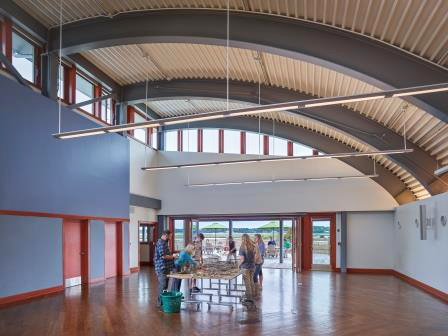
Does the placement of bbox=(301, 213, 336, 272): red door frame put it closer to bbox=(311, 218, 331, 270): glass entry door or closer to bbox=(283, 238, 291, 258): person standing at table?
bbox=(311, 218, 331, 270): glass entry door

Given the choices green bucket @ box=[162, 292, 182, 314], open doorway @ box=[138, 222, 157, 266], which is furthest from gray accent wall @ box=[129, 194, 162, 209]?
green bucket @ box=[162, 292, 182, 314]

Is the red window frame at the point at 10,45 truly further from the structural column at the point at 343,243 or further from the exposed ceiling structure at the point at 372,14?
the structural column at the point at 343,243

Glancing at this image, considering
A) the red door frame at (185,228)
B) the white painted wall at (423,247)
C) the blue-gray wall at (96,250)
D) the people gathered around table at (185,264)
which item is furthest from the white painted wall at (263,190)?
the people gathered around table at (185,264)

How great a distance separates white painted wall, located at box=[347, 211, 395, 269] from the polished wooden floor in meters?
4.34

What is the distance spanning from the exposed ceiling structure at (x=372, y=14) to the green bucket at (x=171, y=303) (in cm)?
555

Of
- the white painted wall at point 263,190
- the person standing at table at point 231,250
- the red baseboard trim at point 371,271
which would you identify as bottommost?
the red baseboard trim at point 371,271

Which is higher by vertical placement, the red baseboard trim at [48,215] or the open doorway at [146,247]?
the red baseboard trim at [48,215]

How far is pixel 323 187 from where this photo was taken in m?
16.1

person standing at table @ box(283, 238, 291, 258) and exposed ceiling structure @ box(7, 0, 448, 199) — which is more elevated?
exposed ceiling structure @ box(7, 0, 448, 199)

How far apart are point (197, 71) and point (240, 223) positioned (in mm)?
8054

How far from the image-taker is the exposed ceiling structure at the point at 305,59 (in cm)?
654

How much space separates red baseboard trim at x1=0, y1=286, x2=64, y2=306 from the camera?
28.9 ft

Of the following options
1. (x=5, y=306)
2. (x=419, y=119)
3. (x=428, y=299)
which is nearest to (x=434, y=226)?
(x=428, y=299)

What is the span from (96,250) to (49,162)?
11.3 ft
